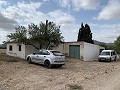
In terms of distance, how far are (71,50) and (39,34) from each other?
8696mm

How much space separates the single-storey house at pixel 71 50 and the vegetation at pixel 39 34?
2173 millimetres

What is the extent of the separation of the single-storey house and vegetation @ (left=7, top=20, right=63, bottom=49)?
85.6 inches

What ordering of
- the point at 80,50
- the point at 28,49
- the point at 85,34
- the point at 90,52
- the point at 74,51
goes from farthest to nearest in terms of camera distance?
the point at 85,34 → the point at 90,52 → the point at 74,51 → the point at 80,50 → the point at 28,49

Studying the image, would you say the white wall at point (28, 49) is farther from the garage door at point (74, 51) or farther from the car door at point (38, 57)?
the car door at point (38, 57)

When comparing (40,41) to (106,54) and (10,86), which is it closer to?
(106,54)

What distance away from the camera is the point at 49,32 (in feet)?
81.0

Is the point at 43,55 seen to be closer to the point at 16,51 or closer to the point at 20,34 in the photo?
the point at 20,34

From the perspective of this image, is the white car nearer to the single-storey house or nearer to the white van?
the single-storey house

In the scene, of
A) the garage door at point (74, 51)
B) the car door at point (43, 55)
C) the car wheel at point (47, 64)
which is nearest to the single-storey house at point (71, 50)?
the garage door at point (74, 51)

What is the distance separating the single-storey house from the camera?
2691 cm

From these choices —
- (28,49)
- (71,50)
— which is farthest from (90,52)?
(28,49)

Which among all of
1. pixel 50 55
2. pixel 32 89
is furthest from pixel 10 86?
pixel 50 55

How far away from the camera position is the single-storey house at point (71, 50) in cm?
2691

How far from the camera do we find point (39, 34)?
24.2 metres
